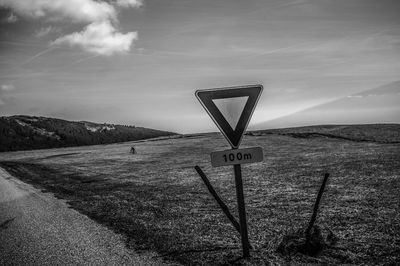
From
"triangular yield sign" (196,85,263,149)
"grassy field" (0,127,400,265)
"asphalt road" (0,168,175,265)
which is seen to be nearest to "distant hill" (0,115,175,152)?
"grassy field" (0,127,400,265)

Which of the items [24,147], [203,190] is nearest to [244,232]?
[203,190]

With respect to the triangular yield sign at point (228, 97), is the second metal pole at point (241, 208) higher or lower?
lower

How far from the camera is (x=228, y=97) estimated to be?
5531 millimetres

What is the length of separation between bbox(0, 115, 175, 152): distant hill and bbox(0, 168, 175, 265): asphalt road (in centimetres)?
8677

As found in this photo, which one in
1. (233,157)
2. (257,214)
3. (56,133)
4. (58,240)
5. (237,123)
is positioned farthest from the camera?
(56,133)

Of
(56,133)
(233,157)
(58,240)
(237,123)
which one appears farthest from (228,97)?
(56,133)

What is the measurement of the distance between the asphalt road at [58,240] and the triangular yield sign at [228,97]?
9.00 ft

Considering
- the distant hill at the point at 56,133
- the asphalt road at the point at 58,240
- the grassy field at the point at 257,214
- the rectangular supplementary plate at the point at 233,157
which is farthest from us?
the distant hill at the point at 56,133

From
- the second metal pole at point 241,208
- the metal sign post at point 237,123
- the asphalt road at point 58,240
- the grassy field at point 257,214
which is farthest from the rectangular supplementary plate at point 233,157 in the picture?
the asphalt road at point 58,240

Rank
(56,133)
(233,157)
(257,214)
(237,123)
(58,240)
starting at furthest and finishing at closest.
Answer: (56,133) < (257,214) < (58,240) < (237,123) < (233,157)

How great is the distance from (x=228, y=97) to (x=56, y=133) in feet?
337

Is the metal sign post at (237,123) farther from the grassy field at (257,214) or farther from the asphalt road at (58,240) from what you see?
the asphalt road at (58,240)

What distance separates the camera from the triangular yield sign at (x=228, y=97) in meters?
5.51

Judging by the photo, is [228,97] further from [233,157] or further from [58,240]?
[58,240]
